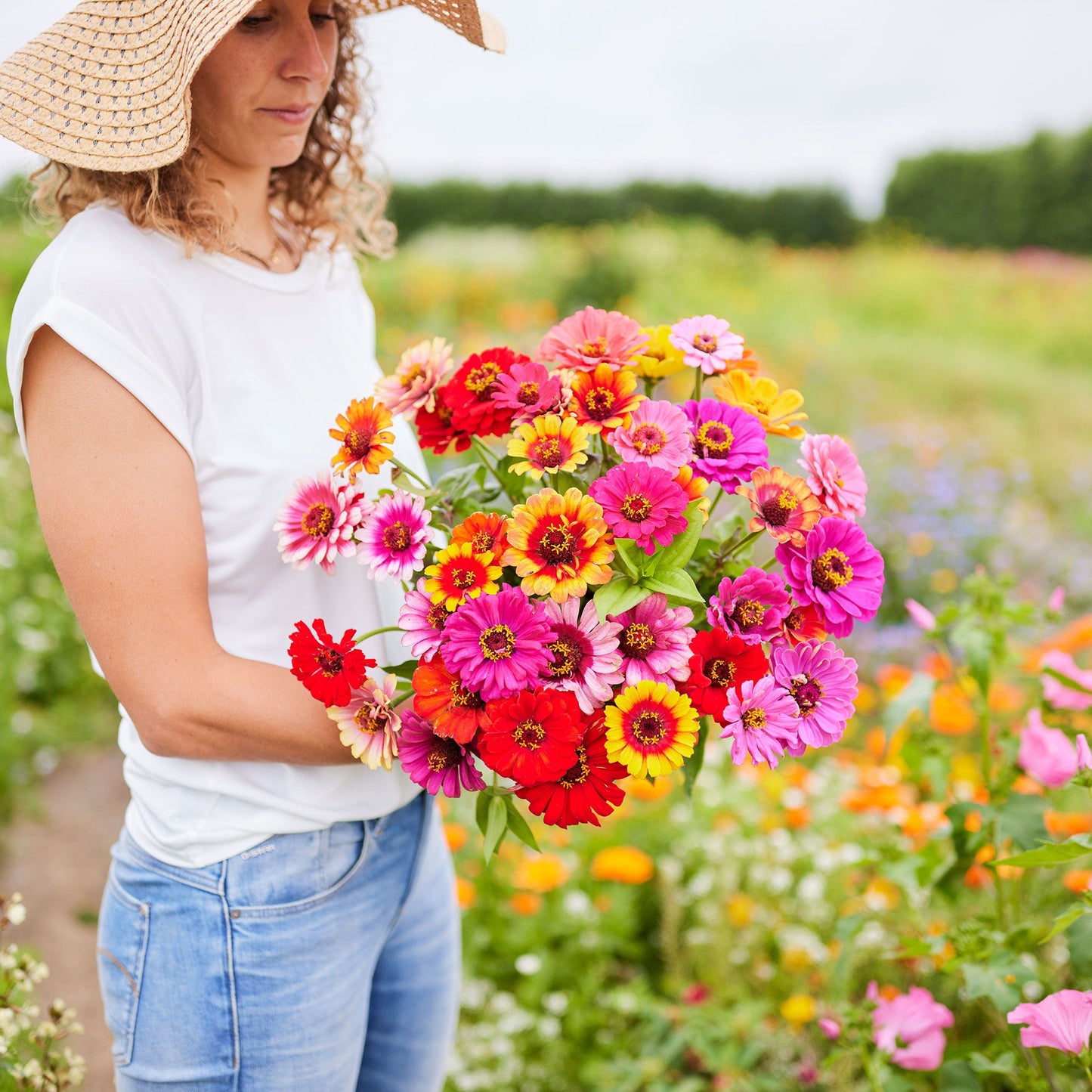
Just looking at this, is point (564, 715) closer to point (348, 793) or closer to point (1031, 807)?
point (348, 793)

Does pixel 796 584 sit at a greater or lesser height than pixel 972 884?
greater

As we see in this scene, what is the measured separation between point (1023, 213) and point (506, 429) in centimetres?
1481

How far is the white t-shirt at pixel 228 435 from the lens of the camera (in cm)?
96

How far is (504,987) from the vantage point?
2.16 m

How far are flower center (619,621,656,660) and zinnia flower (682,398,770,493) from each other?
0.16 m

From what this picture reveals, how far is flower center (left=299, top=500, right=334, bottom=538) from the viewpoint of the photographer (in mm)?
938

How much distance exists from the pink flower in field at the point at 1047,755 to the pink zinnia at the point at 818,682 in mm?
618

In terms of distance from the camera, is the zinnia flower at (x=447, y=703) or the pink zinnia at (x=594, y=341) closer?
the zinnia flower at (x=447, y=703)

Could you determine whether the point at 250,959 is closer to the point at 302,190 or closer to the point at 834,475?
the point at 834,475

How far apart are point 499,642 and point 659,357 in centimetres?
37

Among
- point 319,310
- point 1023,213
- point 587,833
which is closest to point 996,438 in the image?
point 587,833

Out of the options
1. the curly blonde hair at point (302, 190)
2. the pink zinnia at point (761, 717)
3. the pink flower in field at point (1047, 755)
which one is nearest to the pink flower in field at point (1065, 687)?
the pink flower in field at point (1047, 755)

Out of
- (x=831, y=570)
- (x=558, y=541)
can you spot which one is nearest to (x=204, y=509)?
(x=558, y=541)

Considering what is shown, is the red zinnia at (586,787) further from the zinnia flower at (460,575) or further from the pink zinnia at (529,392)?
the pink zinnia at (529,392)
